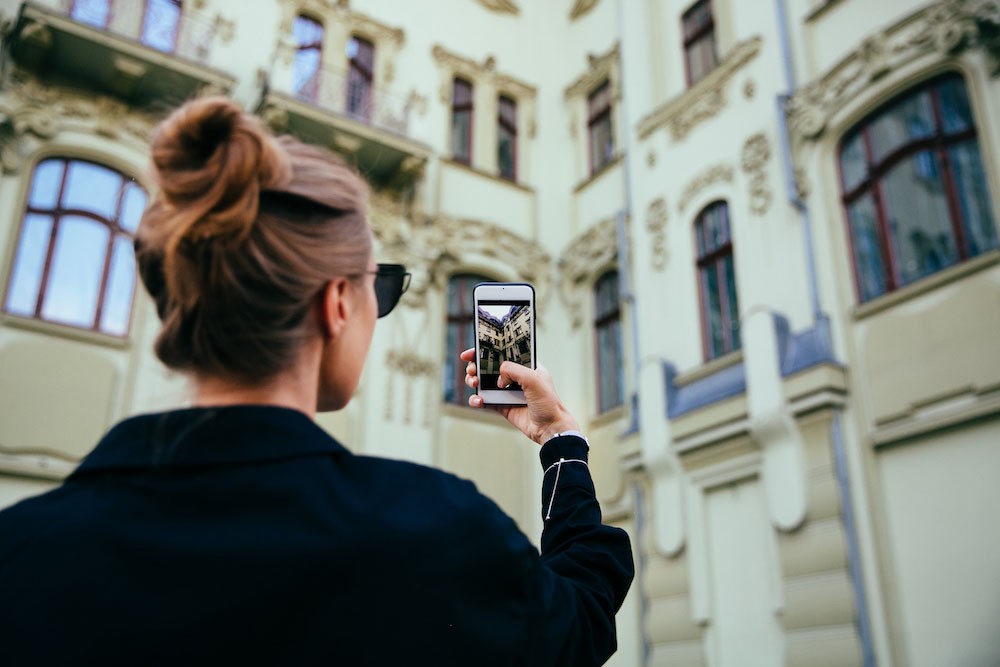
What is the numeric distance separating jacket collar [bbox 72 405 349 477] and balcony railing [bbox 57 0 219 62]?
36.1ft

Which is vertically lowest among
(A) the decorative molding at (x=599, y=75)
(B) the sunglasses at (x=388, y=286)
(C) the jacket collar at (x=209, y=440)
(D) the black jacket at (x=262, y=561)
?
(D) the black jacket at (x=262, y=561)

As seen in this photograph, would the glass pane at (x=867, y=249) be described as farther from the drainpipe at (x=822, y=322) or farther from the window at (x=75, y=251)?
the window at (x=75, y=251)

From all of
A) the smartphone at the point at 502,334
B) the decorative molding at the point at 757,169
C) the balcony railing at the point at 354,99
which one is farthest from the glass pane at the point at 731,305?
the smartphone at the point at 502,334

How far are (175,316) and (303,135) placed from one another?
11.4 meters

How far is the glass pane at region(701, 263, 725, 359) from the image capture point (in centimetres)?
1077

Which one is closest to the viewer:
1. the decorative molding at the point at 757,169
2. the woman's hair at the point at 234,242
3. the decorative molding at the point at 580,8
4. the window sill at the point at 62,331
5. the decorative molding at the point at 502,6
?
the woman's hair at the point at 234,242

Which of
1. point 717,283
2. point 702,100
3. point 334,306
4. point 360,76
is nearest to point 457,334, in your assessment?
point 717,283

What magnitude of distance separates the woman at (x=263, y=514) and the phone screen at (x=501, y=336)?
74cm

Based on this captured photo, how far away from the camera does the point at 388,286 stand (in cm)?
140

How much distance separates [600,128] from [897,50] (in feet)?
19.7

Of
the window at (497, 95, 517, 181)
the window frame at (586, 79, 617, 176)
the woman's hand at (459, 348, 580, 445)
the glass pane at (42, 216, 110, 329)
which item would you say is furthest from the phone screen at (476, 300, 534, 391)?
the window at (497, 95, 517, 181)

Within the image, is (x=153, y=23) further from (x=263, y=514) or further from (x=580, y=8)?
(x=263, y=514)

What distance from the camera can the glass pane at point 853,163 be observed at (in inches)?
370

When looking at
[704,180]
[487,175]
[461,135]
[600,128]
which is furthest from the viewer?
[600,128]
